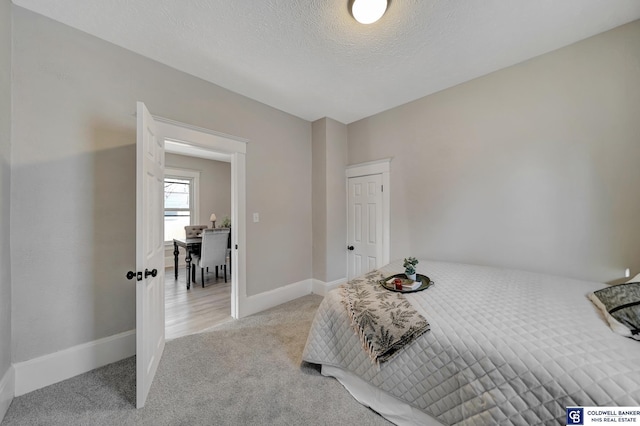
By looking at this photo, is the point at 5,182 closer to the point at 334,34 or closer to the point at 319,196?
the point at 334,34

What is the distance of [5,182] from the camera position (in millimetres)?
1590

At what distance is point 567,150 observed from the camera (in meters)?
2.10

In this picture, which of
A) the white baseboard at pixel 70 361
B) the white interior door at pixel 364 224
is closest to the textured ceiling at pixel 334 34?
the white interior door at pixel 364 224

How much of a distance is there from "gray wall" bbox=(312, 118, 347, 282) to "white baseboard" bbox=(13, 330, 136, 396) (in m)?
2.35

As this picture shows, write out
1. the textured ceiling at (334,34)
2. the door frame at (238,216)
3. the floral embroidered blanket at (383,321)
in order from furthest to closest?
the door frame at (238,216) → the textured ceiling at (334,34) → the floral embroidered blanket at (383,321)

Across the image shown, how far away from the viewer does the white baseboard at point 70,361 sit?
1.67 meters

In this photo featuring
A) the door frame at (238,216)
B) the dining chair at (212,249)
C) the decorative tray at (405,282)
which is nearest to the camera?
the decorative tray at (405,282)

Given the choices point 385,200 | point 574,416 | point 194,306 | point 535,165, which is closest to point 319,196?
point 385,200

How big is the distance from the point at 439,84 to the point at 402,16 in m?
1.25

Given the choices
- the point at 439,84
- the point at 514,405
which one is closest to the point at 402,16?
the point at 439,84

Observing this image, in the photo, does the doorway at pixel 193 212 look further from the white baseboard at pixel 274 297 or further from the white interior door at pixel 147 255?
the white interior door at pixel 147 255

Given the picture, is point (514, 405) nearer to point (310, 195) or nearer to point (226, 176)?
point (310, 195)

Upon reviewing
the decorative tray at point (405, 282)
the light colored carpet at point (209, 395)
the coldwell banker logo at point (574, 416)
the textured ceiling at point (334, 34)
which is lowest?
the light colored carpet at point (209, 395)

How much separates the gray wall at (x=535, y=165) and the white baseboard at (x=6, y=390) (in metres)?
3.62
